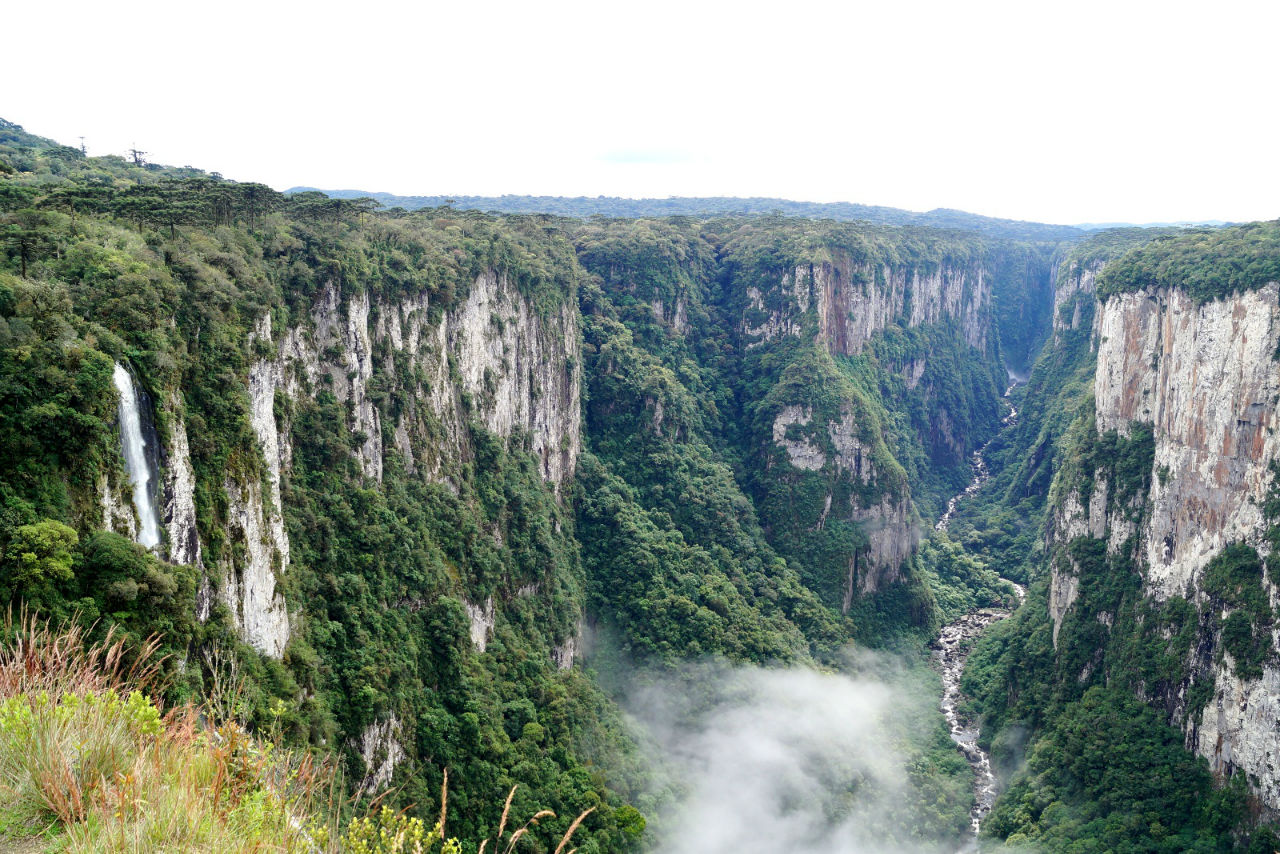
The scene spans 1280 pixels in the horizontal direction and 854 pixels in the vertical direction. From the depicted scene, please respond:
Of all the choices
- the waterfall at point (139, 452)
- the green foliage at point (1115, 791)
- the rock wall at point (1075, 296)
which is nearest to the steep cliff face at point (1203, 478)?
the green foliage at point (1115, 791)

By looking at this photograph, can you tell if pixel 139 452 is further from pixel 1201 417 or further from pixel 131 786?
pixel 1201 417

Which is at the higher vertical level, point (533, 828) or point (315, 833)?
point (315, 833)

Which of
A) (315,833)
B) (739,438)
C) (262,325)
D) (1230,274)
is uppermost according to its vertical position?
(1230,274)

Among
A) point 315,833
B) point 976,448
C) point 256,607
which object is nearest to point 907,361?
point 976,448

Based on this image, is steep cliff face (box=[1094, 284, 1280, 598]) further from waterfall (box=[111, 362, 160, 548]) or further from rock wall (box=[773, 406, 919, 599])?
waterfall (box=[111, 362, 160, 548])

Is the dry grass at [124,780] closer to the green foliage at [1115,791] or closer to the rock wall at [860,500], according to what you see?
the green foliage at [1115,791]

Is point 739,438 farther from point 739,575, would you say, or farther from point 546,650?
point 546,650

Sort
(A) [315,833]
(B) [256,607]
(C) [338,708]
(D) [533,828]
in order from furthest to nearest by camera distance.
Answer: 1. (D) [533,828]
2. (C) [338,708]
3. (B) [256,607]
4. (A) [315,833]
